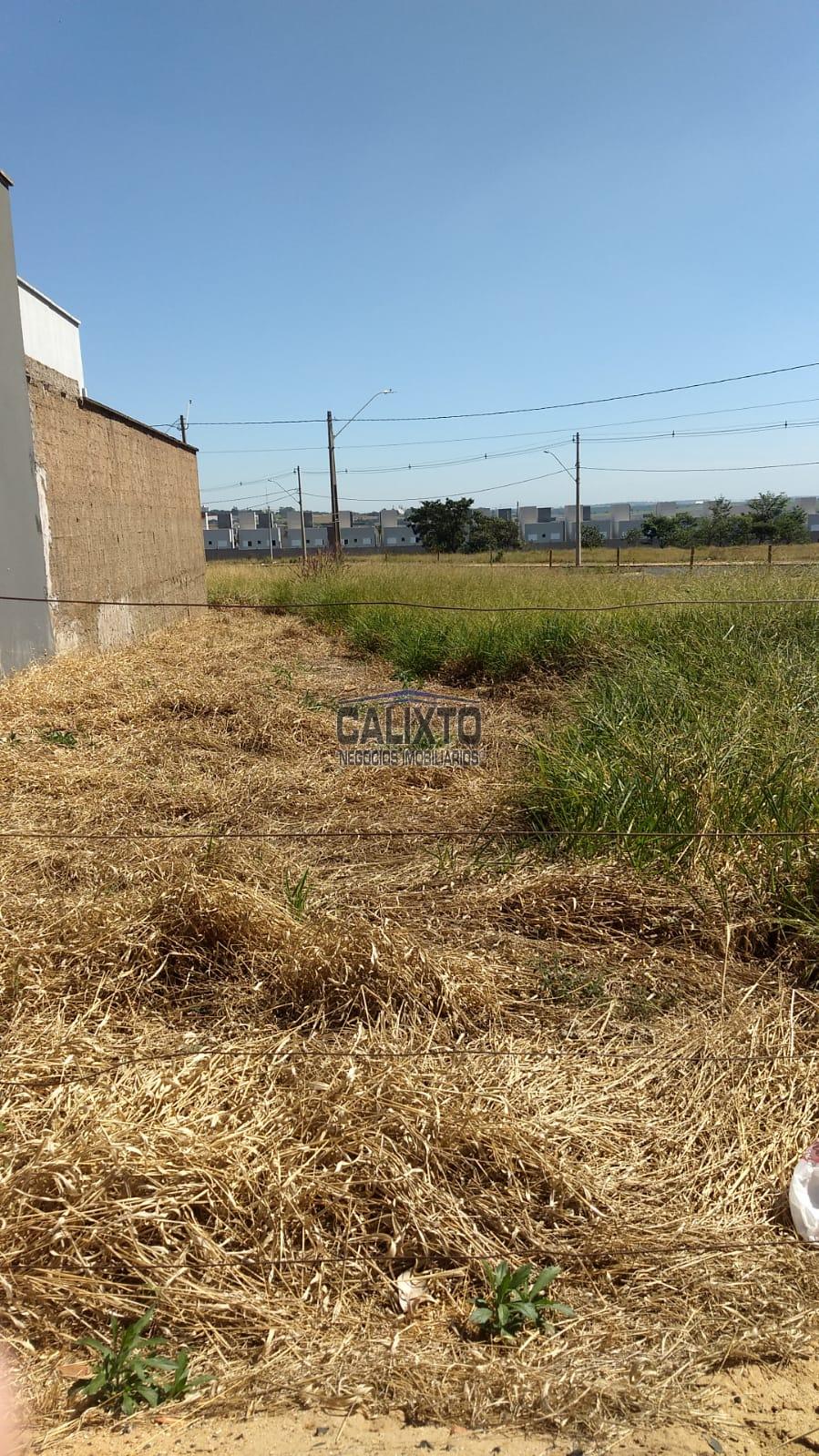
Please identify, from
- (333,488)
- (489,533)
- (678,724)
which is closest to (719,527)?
(489,533)

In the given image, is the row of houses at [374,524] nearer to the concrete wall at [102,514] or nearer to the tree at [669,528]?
the tree at [669,528]

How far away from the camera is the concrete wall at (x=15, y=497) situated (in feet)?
23.1

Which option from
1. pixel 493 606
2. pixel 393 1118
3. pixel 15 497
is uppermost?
pixel 15 497

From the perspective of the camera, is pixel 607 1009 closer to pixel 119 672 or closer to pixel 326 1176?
pixel 326 1176

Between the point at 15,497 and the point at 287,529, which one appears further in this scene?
the point at 287,529

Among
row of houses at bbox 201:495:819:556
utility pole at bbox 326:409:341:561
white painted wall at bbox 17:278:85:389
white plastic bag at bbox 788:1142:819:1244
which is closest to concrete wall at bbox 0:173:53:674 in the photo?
white painted wall at bbox 17:278:85:389

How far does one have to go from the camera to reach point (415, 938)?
2.93 metres

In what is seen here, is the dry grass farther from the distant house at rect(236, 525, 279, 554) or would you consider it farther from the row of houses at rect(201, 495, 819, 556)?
the distant house at rect(236, 525, 279, 554)

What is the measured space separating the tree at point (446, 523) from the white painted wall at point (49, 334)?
43.3 metres

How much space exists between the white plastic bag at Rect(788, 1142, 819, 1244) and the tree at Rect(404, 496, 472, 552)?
51.5 meters

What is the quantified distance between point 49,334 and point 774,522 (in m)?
44.7

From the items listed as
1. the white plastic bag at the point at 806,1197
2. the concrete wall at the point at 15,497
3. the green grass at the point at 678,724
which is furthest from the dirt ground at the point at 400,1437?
the concrete wall at the point at 15,497

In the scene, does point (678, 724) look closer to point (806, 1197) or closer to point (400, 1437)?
point (806, 1197)

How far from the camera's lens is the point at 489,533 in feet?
171
